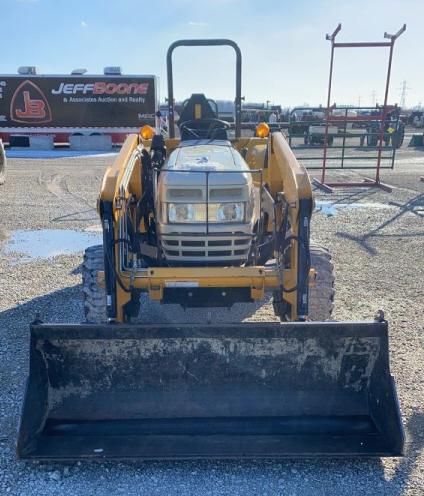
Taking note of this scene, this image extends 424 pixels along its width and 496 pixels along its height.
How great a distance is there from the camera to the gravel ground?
2748mm

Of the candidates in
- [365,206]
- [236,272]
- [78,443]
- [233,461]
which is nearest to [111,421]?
[78,443]

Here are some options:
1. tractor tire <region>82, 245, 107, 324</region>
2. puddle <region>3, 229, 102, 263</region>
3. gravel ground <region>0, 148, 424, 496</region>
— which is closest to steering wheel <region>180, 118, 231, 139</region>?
tractor tire <region>82, 245, 107, 324</region>

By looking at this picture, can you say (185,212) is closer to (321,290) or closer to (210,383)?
(210,383)

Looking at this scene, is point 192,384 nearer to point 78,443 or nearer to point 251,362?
point 251,362

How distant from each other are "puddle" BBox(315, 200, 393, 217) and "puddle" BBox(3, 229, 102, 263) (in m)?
4.53

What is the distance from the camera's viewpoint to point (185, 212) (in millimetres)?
3588

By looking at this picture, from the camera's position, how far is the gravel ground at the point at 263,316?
9.02ft

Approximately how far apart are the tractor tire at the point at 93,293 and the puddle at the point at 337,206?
20.0ft

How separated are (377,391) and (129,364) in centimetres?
160

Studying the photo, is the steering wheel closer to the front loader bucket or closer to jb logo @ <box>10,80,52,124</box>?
the front loader bucket

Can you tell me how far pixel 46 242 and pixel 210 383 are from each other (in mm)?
4874

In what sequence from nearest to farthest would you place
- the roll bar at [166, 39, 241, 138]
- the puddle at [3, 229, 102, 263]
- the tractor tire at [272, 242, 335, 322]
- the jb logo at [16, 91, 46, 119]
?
1. the tractor tire at [272, 242, 335, 322]
2. the roll bar at [166, 39, 241, 138]
3. the puddle at [3, 229, 102, 263]
4. the jb logo at [16, 91, 46, 119]

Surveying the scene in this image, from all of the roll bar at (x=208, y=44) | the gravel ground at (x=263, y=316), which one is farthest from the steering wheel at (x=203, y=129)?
the gravel ground at (x=263, y=316)

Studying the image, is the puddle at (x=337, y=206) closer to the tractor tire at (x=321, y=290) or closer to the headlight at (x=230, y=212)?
the tractor tire at (x=321, y=290)
